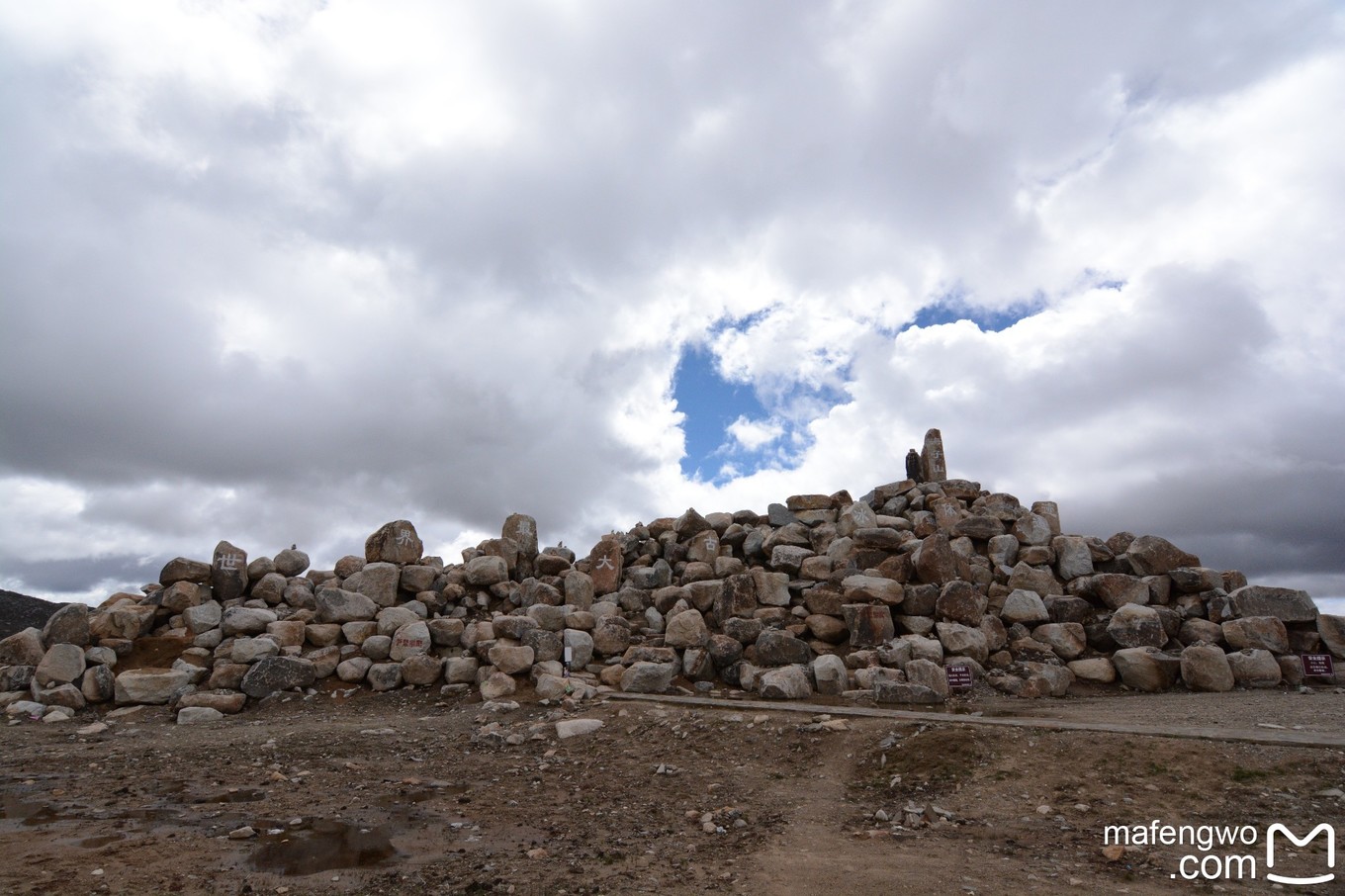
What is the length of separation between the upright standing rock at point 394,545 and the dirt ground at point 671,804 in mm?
6548

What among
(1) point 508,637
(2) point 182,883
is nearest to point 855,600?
(1) point 508,637

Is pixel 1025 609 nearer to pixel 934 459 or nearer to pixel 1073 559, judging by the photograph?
pixel 1073 559

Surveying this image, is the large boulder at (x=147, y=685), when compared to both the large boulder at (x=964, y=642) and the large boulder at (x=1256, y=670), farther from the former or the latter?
the large boulder at (x=1256, y=670)

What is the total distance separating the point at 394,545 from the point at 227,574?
3.44 metres

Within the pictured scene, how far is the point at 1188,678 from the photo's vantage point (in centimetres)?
1428

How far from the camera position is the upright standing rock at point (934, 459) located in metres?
22.9

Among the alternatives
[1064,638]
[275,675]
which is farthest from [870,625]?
[275,675]

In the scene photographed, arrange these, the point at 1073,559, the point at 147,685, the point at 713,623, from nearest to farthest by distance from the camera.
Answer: the point at 147,685
the point at 713,623
the point at 1073,559

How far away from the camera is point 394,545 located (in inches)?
741

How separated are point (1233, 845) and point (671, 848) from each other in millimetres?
4540

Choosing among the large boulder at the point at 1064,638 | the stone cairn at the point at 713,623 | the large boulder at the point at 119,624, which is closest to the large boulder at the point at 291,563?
the stone cairn at the point at 713,623

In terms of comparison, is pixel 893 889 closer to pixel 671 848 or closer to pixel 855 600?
pixel 671 848

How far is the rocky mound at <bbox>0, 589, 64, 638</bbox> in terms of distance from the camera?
30.1 metres

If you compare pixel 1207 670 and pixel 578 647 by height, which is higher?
pixel 578 647
